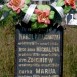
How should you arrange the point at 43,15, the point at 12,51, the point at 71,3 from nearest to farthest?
1. the point at 43,15
2. the point at 71,3
3. the point at 12,51

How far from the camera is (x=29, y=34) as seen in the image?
551cm

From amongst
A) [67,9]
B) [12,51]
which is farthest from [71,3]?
[12,51]

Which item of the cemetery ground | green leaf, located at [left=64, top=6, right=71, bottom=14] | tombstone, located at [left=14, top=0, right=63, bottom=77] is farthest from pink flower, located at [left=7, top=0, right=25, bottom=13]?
green leaf, located at [left=64, top=6, right=71, bottom=14]

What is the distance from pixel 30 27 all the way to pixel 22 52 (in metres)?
0.34

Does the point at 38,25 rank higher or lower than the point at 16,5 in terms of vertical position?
lower

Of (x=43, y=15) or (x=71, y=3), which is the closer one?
(x=43, y=15)

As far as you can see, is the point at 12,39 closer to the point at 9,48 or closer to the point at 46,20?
the point at 9,48

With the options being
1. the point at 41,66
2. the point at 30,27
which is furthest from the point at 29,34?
the point at 41,66

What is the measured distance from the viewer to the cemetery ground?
5734mm

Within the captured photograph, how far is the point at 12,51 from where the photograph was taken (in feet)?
18.8

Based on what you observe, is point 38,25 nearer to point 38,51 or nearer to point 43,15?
point 43,15

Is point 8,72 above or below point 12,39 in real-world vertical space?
below

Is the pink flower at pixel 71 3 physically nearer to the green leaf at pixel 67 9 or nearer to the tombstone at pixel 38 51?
the green leaf at pixel 67 9

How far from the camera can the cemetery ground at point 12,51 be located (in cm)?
573
